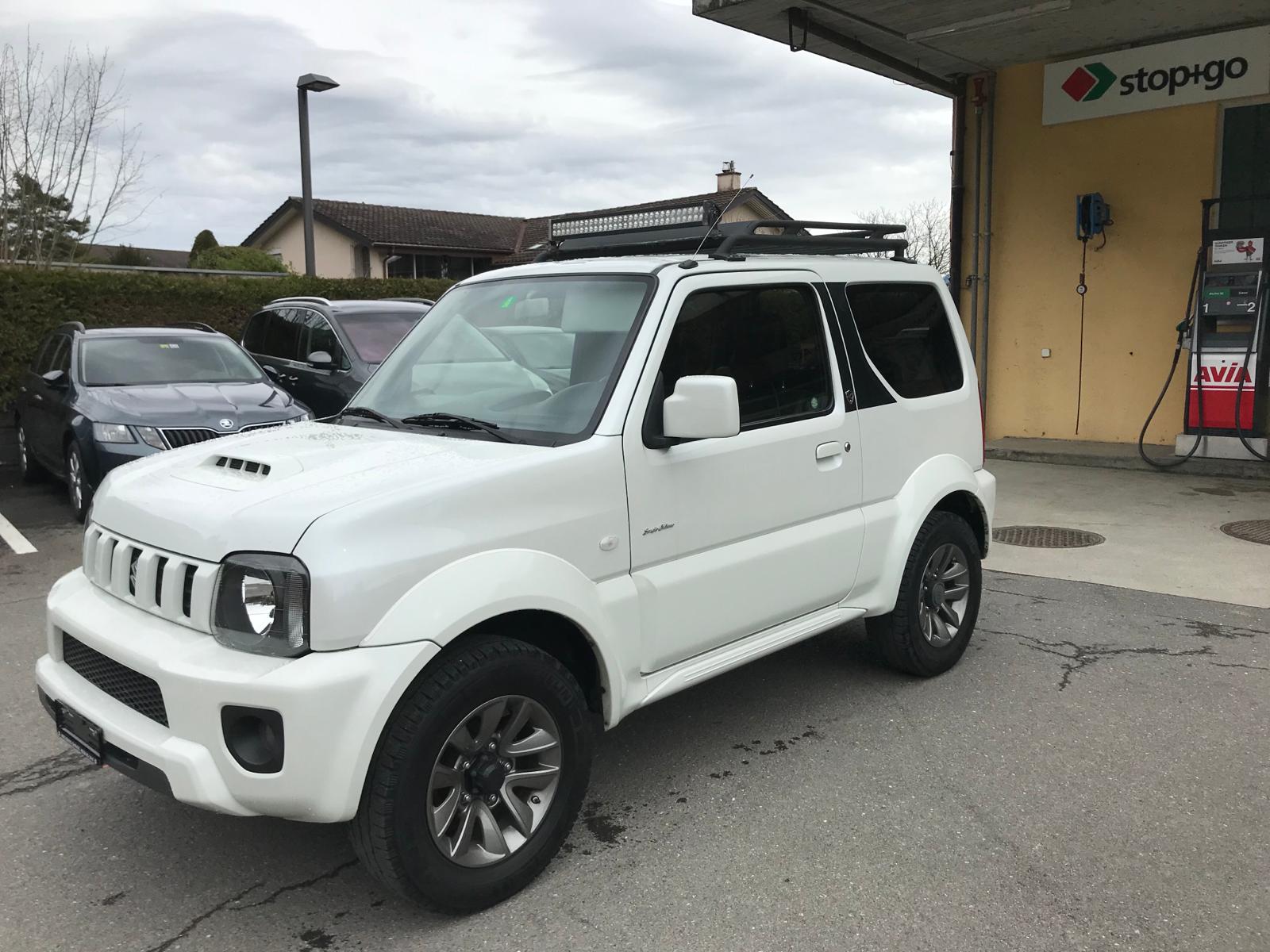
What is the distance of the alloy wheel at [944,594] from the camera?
14.9 feet

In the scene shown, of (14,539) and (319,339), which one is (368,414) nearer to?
(14,539)

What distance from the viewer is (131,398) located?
8094mm

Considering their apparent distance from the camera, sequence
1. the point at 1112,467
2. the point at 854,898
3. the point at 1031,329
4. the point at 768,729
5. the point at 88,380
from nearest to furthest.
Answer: the point at 854,898, the point at 768,729, the point at 88,380, the point at 1112,467, the point at 1031,329

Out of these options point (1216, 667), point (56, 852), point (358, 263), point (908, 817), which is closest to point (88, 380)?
point (56, 852)

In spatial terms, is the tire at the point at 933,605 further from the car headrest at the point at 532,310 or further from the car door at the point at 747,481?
the car headrest at the point at 532,310

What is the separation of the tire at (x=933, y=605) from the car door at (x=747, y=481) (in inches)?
17.9

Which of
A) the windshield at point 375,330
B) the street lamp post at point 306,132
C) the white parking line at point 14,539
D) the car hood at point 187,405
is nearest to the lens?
the white parking line at point 14,539

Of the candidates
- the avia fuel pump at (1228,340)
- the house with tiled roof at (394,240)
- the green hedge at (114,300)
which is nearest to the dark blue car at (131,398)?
the green hedge at (114,300)

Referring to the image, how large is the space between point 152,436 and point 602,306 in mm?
5394

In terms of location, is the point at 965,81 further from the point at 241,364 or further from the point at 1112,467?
the point at 241,364

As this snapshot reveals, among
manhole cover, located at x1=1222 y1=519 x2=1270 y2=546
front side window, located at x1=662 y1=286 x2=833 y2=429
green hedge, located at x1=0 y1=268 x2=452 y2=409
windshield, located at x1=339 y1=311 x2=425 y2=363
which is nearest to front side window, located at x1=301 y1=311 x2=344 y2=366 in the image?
windshield, located at x1=339 y1=311 x2=425 y2=363

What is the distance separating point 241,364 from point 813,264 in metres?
6.52

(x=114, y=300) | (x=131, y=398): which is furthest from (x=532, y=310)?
(x=114, y=300)

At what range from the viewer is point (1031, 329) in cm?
1128
